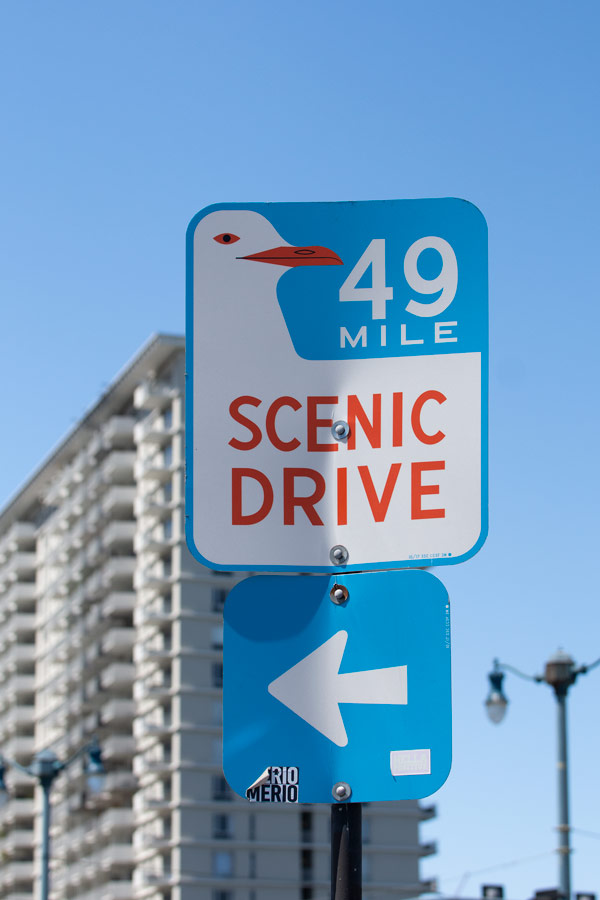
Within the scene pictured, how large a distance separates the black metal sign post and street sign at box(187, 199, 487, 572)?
1.60ft

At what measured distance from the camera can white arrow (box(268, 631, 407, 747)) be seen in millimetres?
3061

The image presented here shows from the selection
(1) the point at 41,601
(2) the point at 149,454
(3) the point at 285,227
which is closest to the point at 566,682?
(3) the point at 285,227

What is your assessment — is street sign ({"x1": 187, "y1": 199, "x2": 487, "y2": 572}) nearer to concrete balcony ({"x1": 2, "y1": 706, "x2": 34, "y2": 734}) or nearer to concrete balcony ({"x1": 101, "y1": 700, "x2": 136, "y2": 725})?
concrete balcony ({"x1": 101, "y1": 700, "x2": 136, "y2": 725})

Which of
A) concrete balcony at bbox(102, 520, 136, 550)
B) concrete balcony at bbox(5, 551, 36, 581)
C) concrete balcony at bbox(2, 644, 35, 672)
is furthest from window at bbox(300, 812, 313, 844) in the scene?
concrete balcony at bbox(5, 551, 36, 581)

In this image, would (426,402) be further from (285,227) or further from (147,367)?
(147,367)

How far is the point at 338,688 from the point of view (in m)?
3.08

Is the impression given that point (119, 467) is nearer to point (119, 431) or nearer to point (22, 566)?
point (119, 431)

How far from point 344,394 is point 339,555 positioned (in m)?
0.35

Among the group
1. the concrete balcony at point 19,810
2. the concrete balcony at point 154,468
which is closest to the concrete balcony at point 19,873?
the concrete balcony at point 19,810

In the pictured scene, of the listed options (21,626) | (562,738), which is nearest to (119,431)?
(21,626)

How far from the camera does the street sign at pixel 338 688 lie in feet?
9.94

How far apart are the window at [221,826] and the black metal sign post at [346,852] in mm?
76147

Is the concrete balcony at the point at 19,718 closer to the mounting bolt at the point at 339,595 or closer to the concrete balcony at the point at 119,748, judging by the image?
the concrete balcony at the point at 119,748

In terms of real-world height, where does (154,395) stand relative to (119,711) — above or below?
above
